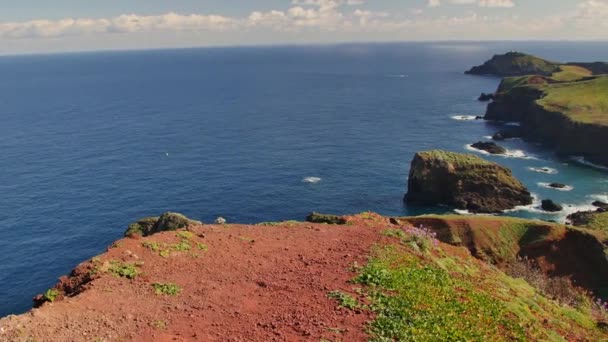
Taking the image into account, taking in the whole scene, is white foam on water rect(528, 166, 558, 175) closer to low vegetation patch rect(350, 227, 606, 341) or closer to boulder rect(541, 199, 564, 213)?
boulder rect(541, 199, 564, 213)

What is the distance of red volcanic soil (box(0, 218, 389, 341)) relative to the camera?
1889cm

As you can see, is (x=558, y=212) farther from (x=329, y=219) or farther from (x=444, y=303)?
(x=444, y=303)

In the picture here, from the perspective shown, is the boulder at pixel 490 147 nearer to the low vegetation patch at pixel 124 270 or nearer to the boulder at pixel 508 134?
the boulder at pixel 508 134

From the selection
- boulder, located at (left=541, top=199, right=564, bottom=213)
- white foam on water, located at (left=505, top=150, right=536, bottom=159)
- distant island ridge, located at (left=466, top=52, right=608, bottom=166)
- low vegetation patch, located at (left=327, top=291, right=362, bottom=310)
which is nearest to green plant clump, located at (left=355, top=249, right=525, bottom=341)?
low vegetation patch, located at (left=327, top=291, right=362, bottom=310)

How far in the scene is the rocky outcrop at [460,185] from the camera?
86000 millimetres

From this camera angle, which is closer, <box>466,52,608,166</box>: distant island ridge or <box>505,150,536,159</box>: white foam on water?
<box>466,52,608,166</box>: distant island ridge

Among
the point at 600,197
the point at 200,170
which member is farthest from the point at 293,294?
→ the point at 600,197

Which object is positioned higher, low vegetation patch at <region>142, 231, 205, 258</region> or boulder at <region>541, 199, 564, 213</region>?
low vegetation patch at <region>142, 231, 205, 258</region>

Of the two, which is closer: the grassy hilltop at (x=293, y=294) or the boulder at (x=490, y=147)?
the grassy hilltop at (x=293, y=294)

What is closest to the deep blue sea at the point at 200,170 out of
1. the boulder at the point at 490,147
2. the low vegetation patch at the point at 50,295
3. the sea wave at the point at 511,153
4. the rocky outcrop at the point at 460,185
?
the sea wave at the point at 511,153

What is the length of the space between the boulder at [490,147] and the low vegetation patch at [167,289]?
10721 cm

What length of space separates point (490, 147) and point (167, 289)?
10877cm

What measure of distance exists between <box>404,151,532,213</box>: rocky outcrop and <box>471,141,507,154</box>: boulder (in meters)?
29.4

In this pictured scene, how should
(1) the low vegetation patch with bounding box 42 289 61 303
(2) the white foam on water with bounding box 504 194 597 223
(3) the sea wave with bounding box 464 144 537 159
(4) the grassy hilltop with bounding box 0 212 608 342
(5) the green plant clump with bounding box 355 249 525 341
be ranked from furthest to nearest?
1. (3) the sea wave with bounding box 464 144 537 159
2. (2) the white foam on water with bounding box 504 194 597 223
3. (1) the low vegetation patch with bounding box 42 289 61 303
4. (5) the green plant clump with bounding box 355 249 525 341
5. (4) the grassy hilltop with bounding box 0 212 608 342
